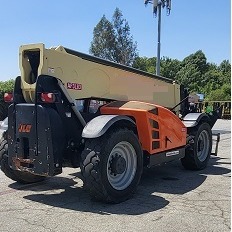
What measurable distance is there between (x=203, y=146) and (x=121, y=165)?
3.52 metres

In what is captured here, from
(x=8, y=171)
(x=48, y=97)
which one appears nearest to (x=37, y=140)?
(x=48, y=97)

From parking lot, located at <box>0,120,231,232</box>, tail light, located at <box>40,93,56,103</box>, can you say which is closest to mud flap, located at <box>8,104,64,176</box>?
tail light, located at <box>40,93,56,103</box>

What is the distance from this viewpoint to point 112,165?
585cm

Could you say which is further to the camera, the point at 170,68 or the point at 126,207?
the point at 170,68

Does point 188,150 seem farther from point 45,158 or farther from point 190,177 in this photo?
point 45,158

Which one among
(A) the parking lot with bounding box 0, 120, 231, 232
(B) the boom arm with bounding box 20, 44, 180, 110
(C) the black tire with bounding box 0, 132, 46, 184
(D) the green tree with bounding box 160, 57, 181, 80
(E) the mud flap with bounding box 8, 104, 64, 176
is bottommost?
(A) the parking lot with bounding box 0, 120, 231, 232

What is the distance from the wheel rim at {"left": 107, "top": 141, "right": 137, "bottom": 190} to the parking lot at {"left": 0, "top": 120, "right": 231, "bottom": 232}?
0.31 metres

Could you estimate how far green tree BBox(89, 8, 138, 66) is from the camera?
52.1 meters

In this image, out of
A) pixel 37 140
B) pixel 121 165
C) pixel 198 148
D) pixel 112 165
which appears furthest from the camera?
pixel 198 148

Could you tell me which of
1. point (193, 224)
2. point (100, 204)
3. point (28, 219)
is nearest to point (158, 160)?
point (100, 204)

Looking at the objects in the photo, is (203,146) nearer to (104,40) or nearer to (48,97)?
(48,97)

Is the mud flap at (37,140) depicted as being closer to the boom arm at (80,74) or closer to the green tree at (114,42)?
the boom arm at (80,74)

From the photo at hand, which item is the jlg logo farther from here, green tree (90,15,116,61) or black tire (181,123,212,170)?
green tree (90,15,116,61)

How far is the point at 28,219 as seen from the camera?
491 cm
